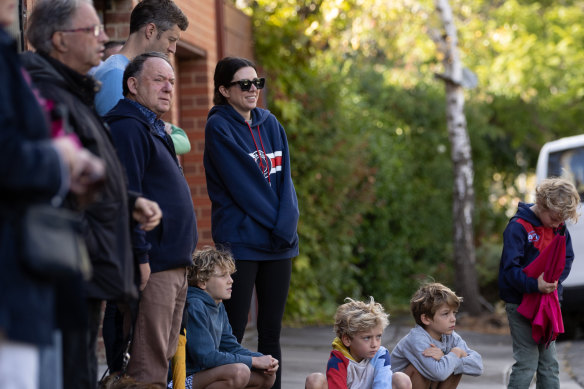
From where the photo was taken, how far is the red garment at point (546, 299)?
562 cm

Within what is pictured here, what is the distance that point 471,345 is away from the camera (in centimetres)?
988

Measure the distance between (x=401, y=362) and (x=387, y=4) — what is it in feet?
24.2

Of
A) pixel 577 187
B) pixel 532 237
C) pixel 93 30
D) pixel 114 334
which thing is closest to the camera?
pixel 93 30

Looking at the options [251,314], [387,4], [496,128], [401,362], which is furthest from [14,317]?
[496,128]

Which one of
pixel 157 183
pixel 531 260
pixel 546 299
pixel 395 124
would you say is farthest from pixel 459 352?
pixel 395 124

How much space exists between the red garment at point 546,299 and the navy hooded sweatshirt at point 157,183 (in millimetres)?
2285

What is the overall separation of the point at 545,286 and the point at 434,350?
764mm

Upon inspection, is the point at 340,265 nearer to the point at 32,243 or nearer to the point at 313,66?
the point at 313,66

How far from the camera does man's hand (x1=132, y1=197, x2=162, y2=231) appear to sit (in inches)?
143

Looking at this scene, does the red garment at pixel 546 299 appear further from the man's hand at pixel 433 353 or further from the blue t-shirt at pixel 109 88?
the blue t-shirt at pixel 109 88

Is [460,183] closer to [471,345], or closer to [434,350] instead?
[471,345]

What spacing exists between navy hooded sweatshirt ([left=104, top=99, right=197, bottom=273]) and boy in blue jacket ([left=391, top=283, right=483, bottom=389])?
1.70m

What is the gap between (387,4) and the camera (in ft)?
39.9

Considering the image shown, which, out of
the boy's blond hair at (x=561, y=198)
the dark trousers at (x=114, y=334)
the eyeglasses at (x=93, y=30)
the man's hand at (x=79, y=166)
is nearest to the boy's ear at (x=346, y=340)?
the dark trousers at (x=114, y=334)
